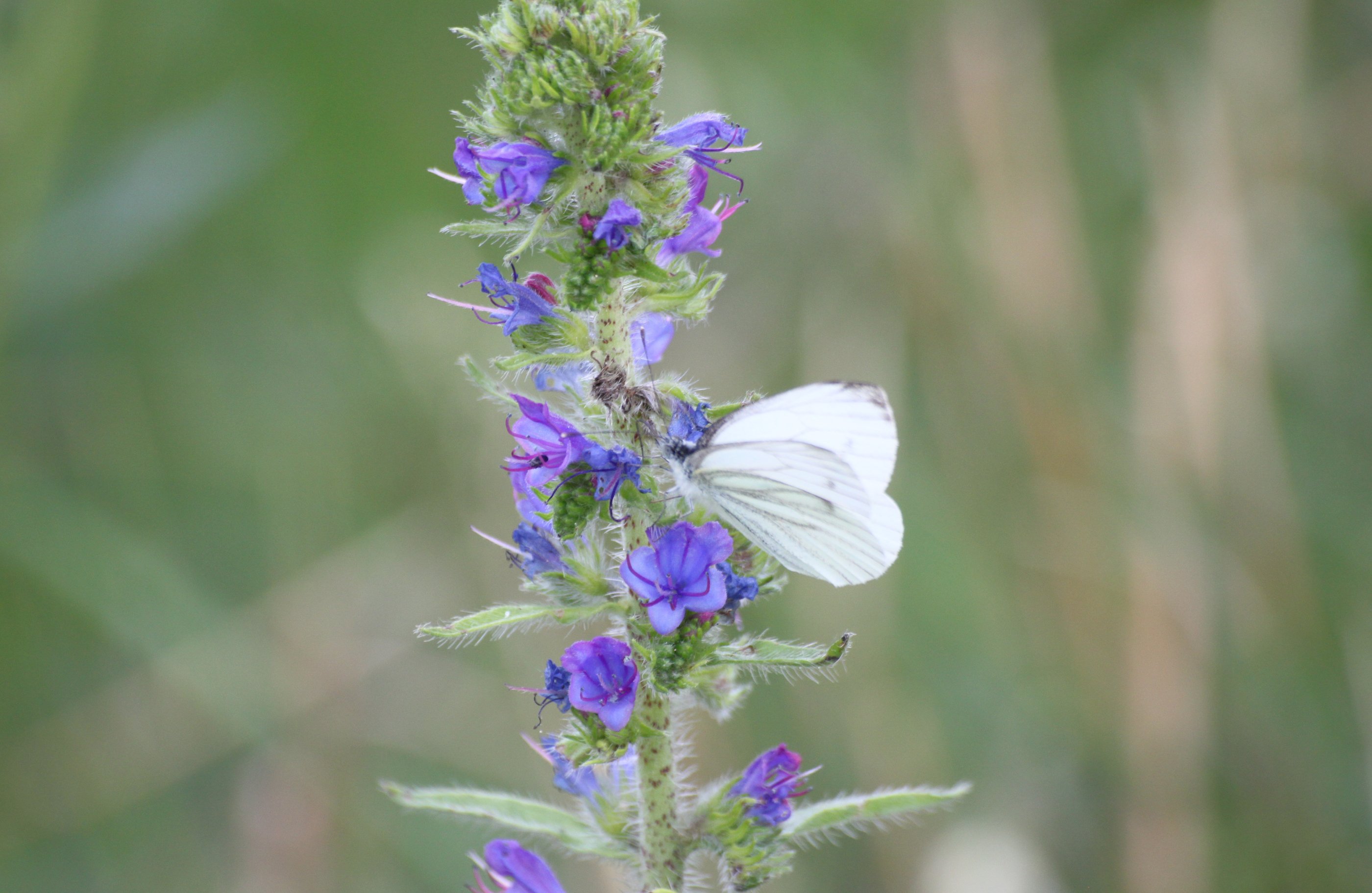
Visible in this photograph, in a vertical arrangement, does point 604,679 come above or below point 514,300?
below

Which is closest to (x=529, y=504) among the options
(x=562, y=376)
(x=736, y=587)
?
(x=562, y=376)

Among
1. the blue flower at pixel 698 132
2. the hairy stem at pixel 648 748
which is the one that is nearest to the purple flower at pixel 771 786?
the hairy stem at pixel 648 748

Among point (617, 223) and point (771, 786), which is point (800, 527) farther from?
point (617, 223)

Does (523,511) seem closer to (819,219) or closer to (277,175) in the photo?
(819,219)

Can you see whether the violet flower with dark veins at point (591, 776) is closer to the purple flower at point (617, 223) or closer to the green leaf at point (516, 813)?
the green leaf at point (516, 813)

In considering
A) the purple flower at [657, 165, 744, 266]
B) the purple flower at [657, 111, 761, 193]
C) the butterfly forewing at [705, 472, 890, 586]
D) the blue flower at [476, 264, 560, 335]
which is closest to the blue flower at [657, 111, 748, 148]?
the purple flower at [657, 111, 761, 193]

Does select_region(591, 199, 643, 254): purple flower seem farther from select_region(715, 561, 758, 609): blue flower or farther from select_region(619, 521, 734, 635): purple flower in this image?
select_region(715, 561, 758, 609): blue flower
